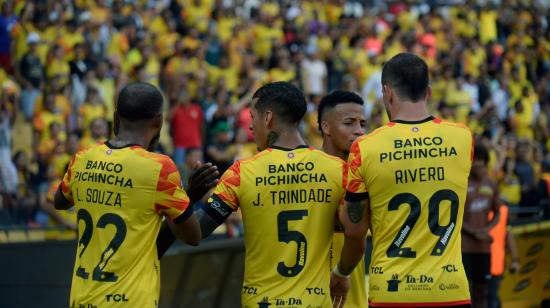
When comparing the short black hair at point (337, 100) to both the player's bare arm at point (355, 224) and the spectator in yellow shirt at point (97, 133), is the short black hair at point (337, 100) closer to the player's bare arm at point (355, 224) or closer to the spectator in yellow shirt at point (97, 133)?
the player's bare arm at point (355, 224)

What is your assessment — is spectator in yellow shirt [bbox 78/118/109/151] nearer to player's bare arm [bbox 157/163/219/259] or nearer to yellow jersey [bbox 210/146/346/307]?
player's bare arm [bbox 157/163/219/259]

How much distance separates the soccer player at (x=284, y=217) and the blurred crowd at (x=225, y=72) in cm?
671

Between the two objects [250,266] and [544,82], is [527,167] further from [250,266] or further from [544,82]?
[250,266]

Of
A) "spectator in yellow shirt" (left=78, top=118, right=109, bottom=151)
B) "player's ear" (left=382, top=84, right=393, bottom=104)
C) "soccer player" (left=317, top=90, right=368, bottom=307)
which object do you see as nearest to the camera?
"player's ear" (left=382, top=84, right=393, bottom=104)

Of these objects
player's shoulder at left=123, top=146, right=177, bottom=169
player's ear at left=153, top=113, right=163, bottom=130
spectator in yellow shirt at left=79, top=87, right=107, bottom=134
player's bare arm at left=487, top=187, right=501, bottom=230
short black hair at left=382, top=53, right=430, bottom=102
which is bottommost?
player's bare arm at left=487, top=187, right=501, bottom=230

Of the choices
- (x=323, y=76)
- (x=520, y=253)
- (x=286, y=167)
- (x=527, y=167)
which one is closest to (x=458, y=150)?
(x=286, y=167)

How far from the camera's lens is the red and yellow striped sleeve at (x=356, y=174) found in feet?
21.8

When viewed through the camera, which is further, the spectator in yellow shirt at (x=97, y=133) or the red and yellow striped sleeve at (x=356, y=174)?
the spectator in yellow shirt at (x=97, y=133)

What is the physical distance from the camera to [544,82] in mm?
26203

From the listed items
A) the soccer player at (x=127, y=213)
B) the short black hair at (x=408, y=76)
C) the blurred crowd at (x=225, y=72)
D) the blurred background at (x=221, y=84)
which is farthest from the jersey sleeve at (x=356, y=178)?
the blurred crowd at (x=225, y=72)

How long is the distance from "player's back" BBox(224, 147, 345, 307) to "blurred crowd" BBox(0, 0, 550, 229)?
6750mm

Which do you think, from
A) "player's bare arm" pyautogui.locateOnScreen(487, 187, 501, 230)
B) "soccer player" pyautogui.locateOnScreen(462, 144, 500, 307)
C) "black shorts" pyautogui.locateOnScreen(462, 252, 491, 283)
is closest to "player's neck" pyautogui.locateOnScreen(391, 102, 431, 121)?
"soccer player" pyautogui.locateOnScreen(462, 144, 500, 307)

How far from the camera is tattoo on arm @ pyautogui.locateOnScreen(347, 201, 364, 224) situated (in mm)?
6712

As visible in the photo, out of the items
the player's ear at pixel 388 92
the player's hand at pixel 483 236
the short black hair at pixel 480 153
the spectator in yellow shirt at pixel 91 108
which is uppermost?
the player's ear at pixel 388 92
